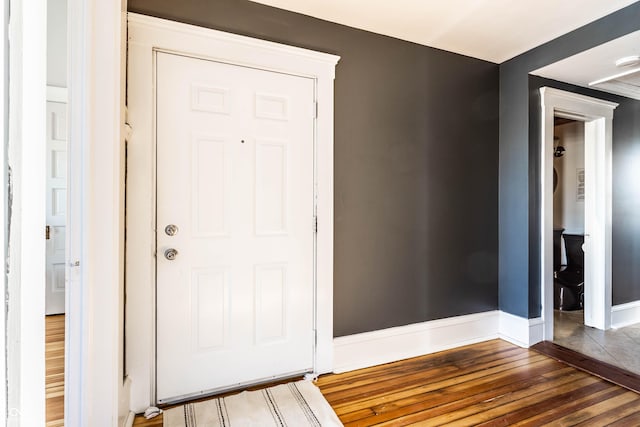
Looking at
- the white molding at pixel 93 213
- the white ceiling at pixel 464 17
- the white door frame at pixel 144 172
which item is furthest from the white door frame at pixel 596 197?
the white molding at pixel 93 213

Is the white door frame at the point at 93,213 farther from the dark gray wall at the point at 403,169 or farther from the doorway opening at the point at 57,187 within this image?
the dark gray wall at the point at 403,169

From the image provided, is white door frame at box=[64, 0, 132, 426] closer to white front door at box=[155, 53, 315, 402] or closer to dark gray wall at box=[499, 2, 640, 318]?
white front door at box=[155, 53, 315, 402]

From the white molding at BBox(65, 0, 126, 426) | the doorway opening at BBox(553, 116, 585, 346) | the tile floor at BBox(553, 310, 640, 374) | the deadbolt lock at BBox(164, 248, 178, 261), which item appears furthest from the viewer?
the doorway opening at BBox(553, 116, 585, 346)

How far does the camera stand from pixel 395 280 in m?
2.51

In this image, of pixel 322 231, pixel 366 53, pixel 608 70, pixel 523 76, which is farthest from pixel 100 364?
pixel 608 70

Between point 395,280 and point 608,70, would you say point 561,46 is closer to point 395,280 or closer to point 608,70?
point 608,70

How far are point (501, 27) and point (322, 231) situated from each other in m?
1.93

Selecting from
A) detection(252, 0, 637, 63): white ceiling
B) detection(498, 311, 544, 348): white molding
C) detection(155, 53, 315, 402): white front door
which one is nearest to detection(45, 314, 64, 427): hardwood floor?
detection(155, 53, 315, 402): white front door

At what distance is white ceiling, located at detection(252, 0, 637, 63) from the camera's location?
6.88 feet

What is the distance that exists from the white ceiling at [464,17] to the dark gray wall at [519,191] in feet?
0.79

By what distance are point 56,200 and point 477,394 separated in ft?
8.16

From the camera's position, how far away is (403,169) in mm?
2529

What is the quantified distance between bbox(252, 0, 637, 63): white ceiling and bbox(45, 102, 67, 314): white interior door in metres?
1.38

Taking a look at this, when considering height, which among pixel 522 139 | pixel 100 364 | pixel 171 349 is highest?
pixel 522 139
